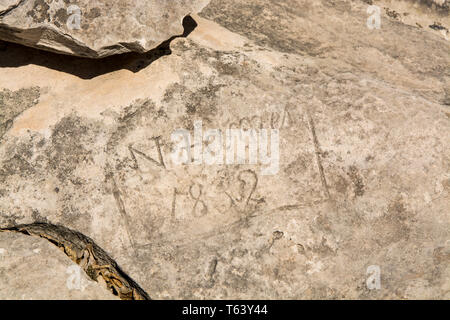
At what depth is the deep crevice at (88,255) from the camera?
3.02 meters

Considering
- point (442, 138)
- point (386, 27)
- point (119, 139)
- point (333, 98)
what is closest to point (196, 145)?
point (119, 139)

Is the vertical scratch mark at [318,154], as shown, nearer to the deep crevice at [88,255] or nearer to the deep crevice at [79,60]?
the deep crevice at [79,60]

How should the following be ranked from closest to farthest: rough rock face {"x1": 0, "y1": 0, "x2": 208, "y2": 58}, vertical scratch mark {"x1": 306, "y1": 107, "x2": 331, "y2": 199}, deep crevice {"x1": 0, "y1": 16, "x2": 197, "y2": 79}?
1. rough rock face {"x1": 0, "y1": 0, "x2": 208, "y2": 58}
2. vertical scratch mark {"x1": 306, "y1": 107, "x2": 331, "y2": 199}
3. deep crevice {"x1": 0, "y1": 16, "x2": 197, "y2": 79}

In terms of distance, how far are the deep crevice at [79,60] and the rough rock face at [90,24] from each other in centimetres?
21

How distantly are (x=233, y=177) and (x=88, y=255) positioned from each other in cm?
93

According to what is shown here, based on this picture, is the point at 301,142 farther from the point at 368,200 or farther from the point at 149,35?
the point at 149,35

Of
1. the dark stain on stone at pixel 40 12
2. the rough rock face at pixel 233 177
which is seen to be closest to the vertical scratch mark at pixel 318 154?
the rough rock face at pixel 233 177

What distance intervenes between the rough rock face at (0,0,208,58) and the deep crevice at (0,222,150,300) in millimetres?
1030

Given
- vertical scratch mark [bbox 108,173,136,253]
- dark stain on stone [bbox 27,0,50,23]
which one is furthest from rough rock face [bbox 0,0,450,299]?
dark stain on stone [bbox 27,0,50,23]

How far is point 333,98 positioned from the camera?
3270mm

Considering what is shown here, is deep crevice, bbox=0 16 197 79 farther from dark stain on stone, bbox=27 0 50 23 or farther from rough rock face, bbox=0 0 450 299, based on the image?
dark stain on stone, bbox=27 0 50 23

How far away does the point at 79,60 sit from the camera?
340 cm

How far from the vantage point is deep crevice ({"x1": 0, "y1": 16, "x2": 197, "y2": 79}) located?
3329mm

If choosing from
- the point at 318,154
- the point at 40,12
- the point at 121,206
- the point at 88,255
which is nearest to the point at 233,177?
the point at 318,154
